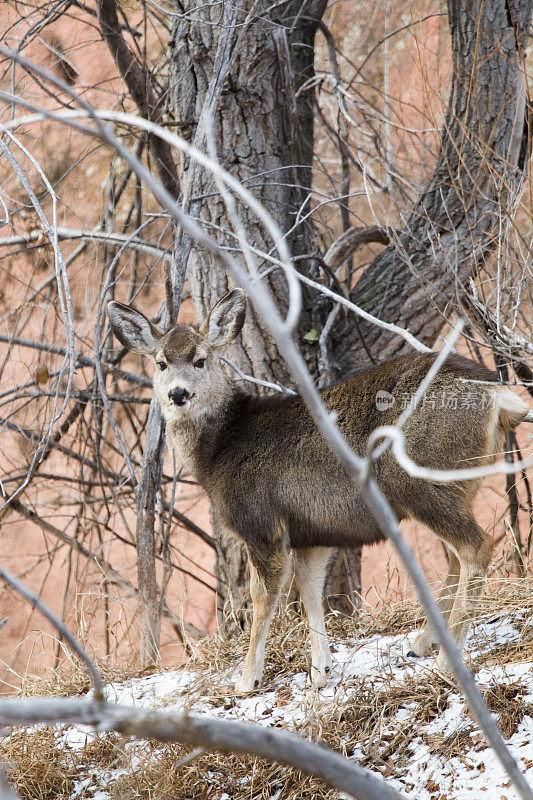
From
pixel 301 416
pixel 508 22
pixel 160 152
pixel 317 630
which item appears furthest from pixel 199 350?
pixel 508 22

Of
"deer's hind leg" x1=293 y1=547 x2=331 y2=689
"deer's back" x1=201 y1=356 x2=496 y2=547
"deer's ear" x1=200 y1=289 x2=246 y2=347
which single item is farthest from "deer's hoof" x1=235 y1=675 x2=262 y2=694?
"deer's ear" x1=200 y1=289 x2=246 y2=347

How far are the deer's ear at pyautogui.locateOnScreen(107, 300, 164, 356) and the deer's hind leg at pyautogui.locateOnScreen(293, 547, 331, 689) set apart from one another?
1526mm

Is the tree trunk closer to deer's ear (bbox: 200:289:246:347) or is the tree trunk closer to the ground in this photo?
deer's ear (bbox: 200:289:246:347)

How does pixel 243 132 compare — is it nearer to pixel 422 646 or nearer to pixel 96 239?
pixel 96 239

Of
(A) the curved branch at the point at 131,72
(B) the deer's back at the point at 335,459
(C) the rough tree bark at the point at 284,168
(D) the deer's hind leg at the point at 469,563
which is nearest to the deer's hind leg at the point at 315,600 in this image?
(B) the deer's back at the point at 335,459

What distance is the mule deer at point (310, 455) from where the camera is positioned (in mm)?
4527

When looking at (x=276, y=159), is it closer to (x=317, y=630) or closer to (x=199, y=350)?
(x=199, y=350)

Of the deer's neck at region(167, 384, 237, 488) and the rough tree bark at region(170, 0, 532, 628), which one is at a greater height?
the rough tree bark at region(170, 0, 532, 628)

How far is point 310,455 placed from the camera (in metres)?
4.86

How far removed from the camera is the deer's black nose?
500cm

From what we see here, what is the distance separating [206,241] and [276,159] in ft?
16.2

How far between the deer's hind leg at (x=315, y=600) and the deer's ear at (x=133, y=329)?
1526 mm

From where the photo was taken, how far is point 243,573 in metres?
6.52

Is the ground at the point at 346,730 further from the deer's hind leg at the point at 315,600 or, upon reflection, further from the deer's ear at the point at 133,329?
the deer's ear at the point at 133,329
